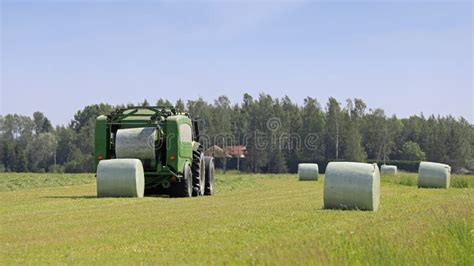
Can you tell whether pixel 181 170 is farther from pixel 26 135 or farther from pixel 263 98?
pixel 26 135

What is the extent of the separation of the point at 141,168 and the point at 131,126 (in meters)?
2.63

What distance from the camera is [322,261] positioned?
8.66 m

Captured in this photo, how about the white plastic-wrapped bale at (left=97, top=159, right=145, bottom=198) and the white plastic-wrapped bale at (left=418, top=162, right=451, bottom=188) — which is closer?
the white plastic-wrapped bale at (left=97, top=159, right=145, bottom=198)

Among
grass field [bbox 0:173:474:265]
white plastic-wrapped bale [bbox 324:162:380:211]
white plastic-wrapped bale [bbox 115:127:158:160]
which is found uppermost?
white plastic-wrapped bale [bbox 115:127:158:160]

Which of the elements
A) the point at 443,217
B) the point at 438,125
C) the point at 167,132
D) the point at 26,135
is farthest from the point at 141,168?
the point at 26,135

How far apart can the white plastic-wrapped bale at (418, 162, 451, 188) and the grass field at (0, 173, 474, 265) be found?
13.1m

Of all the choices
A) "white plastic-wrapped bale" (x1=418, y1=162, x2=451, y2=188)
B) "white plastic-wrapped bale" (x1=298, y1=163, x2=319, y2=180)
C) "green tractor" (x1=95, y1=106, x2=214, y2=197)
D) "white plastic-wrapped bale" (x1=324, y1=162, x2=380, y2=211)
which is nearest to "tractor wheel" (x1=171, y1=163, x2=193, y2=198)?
"green tractor" (x1=95, y1=106, x2=214, y2=197)

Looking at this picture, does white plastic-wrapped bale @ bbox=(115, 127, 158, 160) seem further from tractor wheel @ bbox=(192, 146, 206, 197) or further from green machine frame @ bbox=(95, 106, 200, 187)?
tractor wheel @ bbox=(192, 146, 206, 197)

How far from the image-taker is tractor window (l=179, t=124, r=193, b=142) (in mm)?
25861

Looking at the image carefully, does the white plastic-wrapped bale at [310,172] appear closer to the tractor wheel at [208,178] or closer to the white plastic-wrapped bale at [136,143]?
the tractor wheel at [208,178]

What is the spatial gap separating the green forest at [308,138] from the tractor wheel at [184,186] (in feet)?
279

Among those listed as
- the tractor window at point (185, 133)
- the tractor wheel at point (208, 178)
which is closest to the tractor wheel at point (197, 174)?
the tractor window at point (185, 133)

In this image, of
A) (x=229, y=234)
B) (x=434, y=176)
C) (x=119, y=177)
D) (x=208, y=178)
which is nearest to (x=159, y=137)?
(x=119, y=177)

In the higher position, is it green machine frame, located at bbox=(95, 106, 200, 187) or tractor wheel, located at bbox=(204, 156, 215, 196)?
green machine frame, located at bbox=(95, 106, 200, 187)
